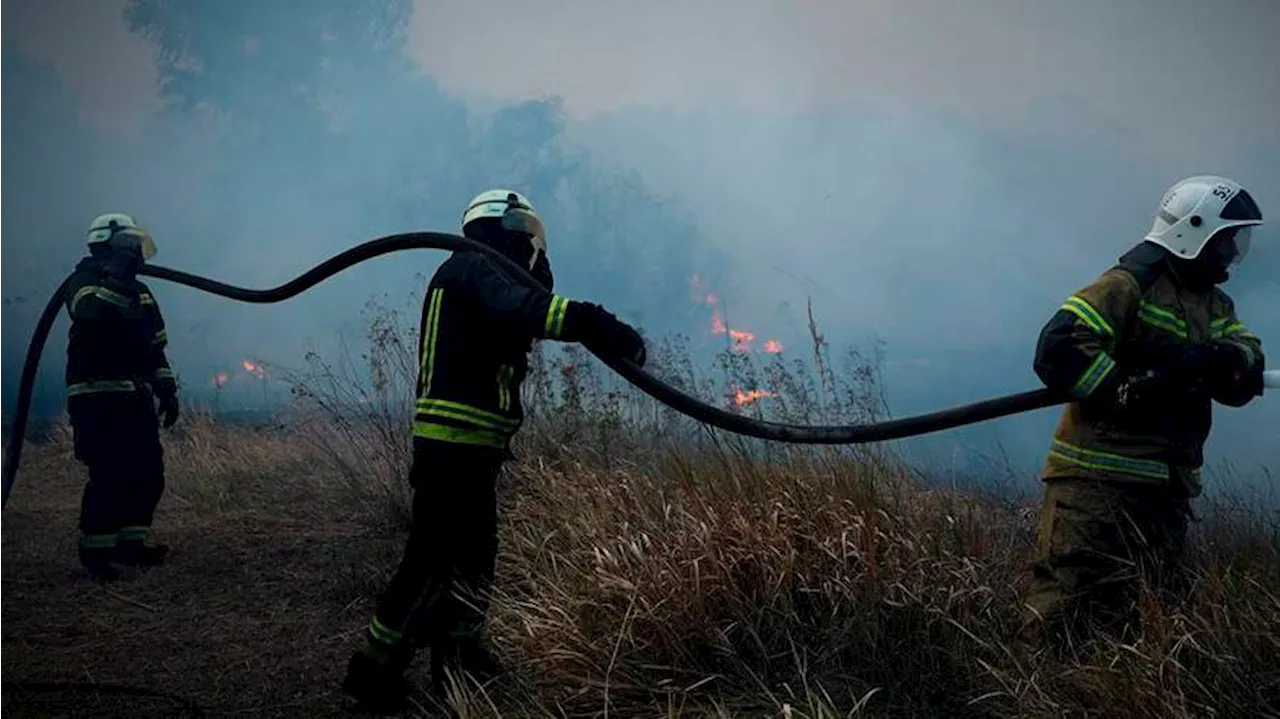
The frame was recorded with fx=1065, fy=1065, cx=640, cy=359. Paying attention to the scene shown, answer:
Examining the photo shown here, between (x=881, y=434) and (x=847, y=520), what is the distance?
1.25 ft

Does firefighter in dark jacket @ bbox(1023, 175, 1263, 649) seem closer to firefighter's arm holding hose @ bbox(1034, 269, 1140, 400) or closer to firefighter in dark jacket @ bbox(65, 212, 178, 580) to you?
firefighter's arm holding hose @ bbox(1034, 269, 1140, 400)

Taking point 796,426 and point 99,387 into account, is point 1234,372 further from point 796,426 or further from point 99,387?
point 99,387

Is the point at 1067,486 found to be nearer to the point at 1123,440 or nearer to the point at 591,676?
the point at 1123,440

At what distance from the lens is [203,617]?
5430 millimetres

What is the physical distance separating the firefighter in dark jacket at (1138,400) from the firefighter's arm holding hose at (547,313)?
4.83 ft

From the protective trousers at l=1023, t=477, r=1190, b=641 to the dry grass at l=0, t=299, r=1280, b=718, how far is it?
15 centimetres

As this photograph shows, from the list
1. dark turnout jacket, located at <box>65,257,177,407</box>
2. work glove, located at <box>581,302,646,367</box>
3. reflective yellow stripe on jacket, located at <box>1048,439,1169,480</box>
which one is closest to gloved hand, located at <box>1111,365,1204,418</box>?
reflective yellow stripe on jacket, located at <box>1048,439,1169,480</box>

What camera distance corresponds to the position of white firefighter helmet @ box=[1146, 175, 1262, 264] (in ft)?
12.6

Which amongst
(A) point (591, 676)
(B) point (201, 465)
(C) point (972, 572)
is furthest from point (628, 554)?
(B) point (201, 465)

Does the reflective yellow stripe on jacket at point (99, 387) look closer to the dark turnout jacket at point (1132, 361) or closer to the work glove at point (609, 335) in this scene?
the work glove at point (609, 335)

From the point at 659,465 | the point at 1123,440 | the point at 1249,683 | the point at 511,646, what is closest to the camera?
the point at 1249,683

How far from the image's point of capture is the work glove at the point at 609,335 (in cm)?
369

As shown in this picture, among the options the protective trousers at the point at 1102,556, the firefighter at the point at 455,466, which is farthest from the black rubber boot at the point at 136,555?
the protective trousers at the point at 1102,556

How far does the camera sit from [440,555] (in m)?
4.00
